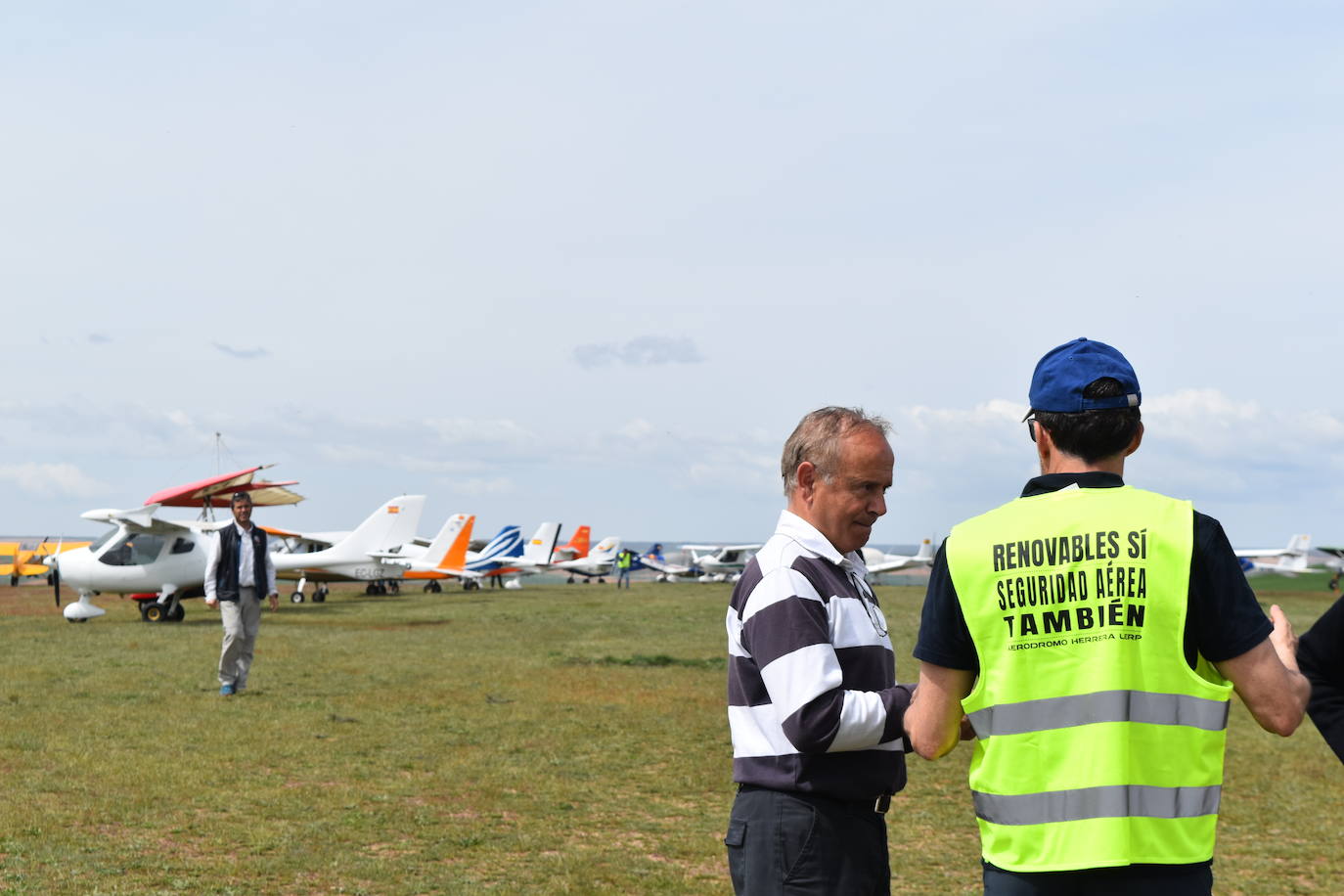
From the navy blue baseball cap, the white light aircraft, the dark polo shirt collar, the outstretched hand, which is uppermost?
the navy blue baseball cap

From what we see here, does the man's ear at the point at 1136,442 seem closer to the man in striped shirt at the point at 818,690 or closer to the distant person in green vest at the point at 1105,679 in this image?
the distant person in green vest at the point at 1105,679

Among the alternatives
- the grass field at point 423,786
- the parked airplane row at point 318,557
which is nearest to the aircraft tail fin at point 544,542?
the parked airplane row at point 318,557

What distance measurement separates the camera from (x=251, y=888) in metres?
4.97

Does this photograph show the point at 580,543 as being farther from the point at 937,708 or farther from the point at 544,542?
the point at 937,708

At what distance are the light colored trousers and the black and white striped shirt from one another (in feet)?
29.5

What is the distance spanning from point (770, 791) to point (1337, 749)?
1136 millimetres

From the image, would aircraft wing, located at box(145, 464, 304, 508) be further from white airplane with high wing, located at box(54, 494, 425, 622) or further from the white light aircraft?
the white light aircraft

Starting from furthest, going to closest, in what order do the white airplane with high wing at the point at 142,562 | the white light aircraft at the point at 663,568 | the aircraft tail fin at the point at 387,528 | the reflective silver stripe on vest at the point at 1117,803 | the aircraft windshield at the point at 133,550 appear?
the white light aircraft at the point at 663,568 → the aircraft tail fin at the point at 387,528 → the aircraft windshield at the point at 133,550 → the white airplane with high wing at the point at 142,562 → the reflective silver stripe on vest at the point at 1117,803

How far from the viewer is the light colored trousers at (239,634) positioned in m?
10.6

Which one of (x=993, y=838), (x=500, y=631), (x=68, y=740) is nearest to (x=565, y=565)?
(x=500, y=631)

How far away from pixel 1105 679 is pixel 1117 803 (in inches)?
8.4

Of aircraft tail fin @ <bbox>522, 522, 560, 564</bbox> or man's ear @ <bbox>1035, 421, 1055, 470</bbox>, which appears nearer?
man's ear @ <bbox>1035, 421, 1055, 470</bbox>

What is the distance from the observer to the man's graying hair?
258 cm

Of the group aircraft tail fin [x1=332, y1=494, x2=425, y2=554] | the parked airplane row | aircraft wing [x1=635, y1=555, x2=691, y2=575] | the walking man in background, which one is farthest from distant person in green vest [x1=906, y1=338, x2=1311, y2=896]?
aircraft wing [x1=635, y1=555, x2=691, y2=575]
